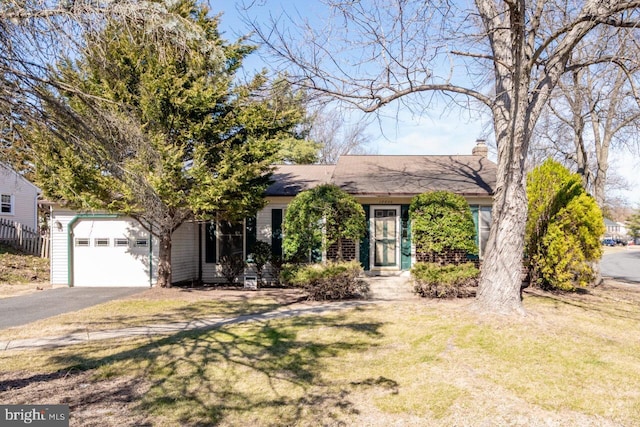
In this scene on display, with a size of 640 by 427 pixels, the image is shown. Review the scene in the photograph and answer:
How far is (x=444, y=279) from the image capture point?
359 inches

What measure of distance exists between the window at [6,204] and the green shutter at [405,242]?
67.8ft

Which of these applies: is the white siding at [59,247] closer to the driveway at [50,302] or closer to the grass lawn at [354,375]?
the driveway at [50,302]

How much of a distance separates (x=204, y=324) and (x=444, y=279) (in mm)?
5417

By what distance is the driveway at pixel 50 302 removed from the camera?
307 inches

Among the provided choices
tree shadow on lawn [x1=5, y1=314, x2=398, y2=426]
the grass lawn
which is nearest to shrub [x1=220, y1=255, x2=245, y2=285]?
the grass lawn

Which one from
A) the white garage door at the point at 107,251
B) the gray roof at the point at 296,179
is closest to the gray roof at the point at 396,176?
the gray roof at the point at 296,179

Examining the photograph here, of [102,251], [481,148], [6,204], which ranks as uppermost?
[481,148]

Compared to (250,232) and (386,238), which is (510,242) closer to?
(386,238)

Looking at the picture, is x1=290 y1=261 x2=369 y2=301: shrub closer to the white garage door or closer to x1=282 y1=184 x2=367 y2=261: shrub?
x1=282 y1=184 x2=367 y2=261: shrub

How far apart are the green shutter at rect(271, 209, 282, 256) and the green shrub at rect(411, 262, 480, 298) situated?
4.50 metres

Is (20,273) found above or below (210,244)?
below

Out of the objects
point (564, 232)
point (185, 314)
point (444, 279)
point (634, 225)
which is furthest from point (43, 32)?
point (634, 225)

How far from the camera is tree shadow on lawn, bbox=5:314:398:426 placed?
376cm

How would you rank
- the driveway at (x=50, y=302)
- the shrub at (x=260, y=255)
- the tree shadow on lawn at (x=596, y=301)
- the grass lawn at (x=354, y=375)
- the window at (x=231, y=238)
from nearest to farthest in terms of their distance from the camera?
the grass lawn at (x=354, y=375) → the driveway at (x=50, y=302) → the tree shadow on lawn at (x=596, y=301) → the shrub at (x=260, y=255) → the window at (x=231, y=238)
